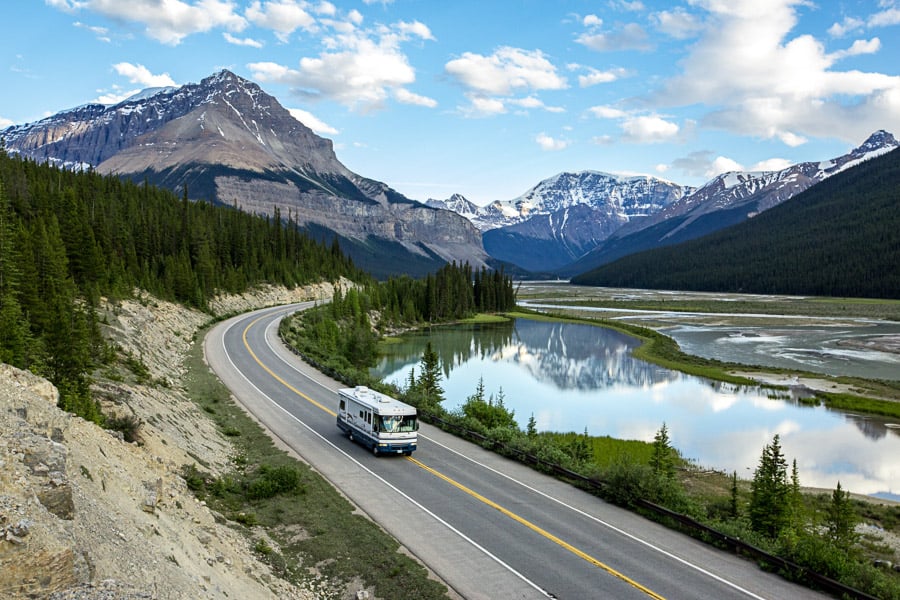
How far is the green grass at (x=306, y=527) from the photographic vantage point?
15.3m

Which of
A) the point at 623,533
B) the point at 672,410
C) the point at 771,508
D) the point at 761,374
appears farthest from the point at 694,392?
the point at 623,533

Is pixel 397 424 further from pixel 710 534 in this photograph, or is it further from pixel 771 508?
pixel 771 508

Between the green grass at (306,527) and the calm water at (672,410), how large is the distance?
2545 centimetres

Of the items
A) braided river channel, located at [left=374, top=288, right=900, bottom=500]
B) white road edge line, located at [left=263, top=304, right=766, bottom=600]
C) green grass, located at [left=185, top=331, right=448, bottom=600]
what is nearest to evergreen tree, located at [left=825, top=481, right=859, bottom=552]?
white road edge line, located at [left=263, top=304, right=766, bottom=600]

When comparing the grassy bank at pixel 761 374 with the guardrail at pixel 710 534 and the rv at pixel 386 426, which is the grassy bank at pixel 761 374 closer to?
the guardrail at pixel 710 534

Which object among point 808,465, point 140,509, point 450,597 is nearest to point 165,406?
point 140,509

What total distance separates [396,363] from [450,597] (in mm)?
59199

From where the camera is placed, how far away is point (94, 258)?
56.5 meters

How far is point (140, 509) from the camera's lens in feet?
41.7

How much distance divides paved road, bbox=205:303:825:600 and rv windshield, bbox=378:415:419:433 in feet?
4.88

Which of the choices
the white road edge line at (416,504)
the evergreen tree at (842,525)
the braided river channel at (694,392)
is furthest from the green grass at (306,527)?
the braided river channel at (694,392)

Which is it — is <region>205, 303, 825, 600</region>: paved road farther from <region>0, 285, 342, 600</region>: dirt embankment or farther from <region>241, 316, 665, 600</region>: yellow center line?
<region>0, 285, 342, 600</region>: dirt embankment

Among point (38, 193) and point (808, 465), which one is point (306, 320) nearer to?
point (38, 193)

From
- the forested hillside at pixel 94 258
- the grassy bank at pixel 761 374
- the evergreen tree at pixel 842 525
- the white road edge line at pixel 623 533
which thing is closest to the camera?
the white road edge line at pixel 623 533
